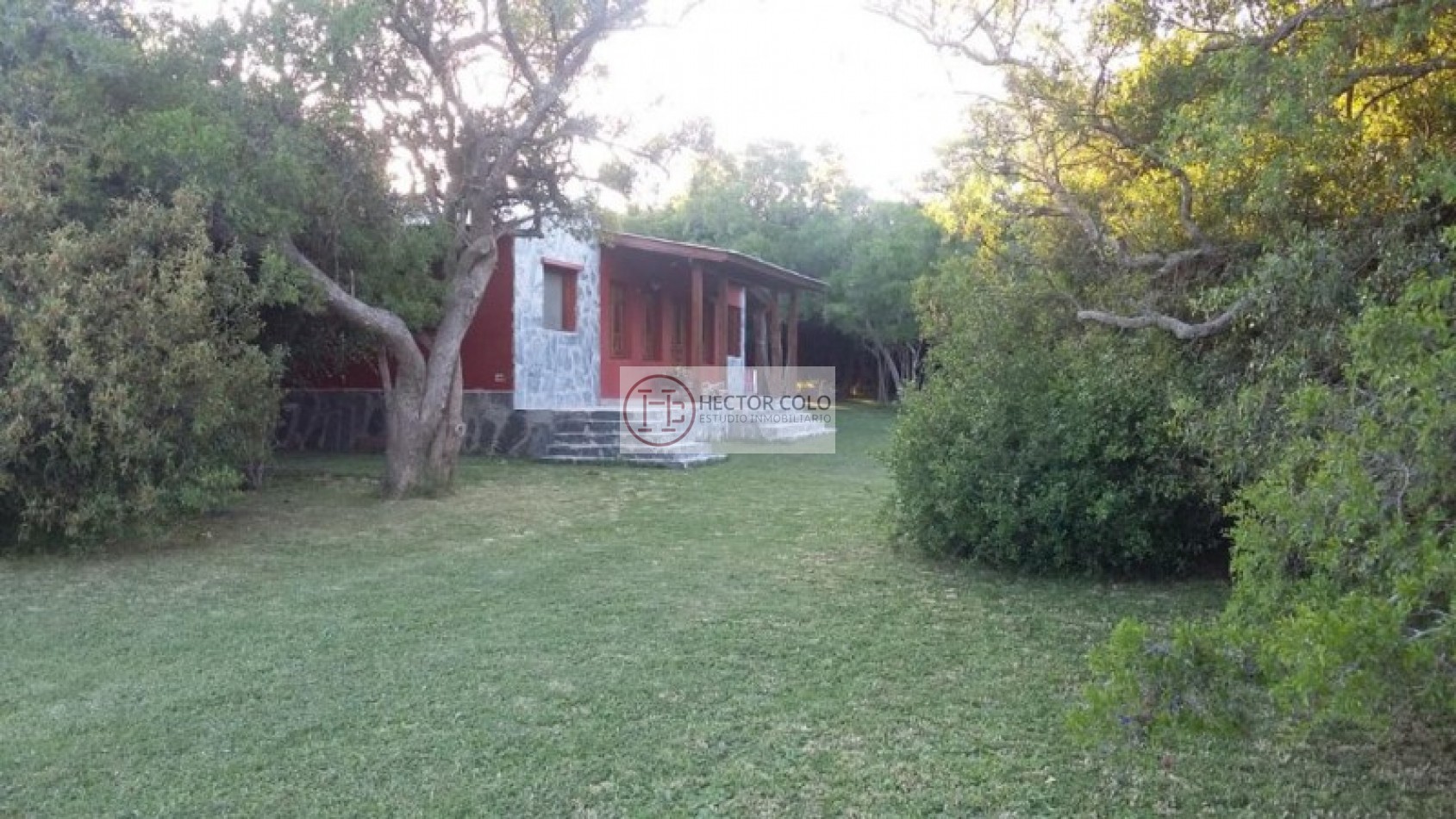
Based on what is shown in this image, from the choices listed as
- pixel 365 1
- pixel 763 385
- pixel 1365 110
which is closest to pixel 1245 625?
pixel 1365 110

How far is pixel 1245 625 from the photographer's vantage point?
279 centimetres

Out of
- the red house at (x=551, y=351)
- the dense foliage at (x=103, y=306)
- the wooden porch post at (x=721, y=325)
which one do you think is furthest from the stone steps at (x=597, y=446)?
the dense foliage at (x=103, y=306)

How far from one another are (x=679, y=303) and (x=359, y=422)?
21.1 ft

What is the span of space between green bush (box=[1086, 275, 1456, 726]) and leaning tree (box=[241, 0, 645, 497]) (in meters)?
8.03

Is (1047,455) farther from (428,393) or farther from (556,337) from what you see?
(556,337)

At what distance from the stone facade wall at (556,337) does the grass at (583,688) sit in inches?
261

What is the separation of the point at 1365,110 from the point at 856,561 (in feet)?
12.9

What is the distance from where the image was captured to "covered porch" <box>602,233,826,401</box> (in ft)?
53.5

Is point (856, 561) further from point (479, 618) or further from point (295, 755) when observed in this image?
point (295, 755)

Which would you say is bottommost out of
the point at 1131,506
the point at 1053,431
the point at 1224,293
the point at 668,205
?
the point at 1131,506

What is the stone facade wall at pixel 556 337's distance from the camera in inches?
570

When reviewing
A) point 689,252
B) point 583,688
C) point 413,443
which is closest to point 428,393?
point 413,443

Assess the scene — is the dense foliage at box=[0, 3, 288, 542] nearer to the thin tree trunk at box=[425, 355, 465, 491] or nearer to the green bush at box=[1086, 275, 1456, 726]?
the thin tree trunk at box=[425, 355, 465, 491]

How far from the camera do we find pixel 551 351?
15.0 m
